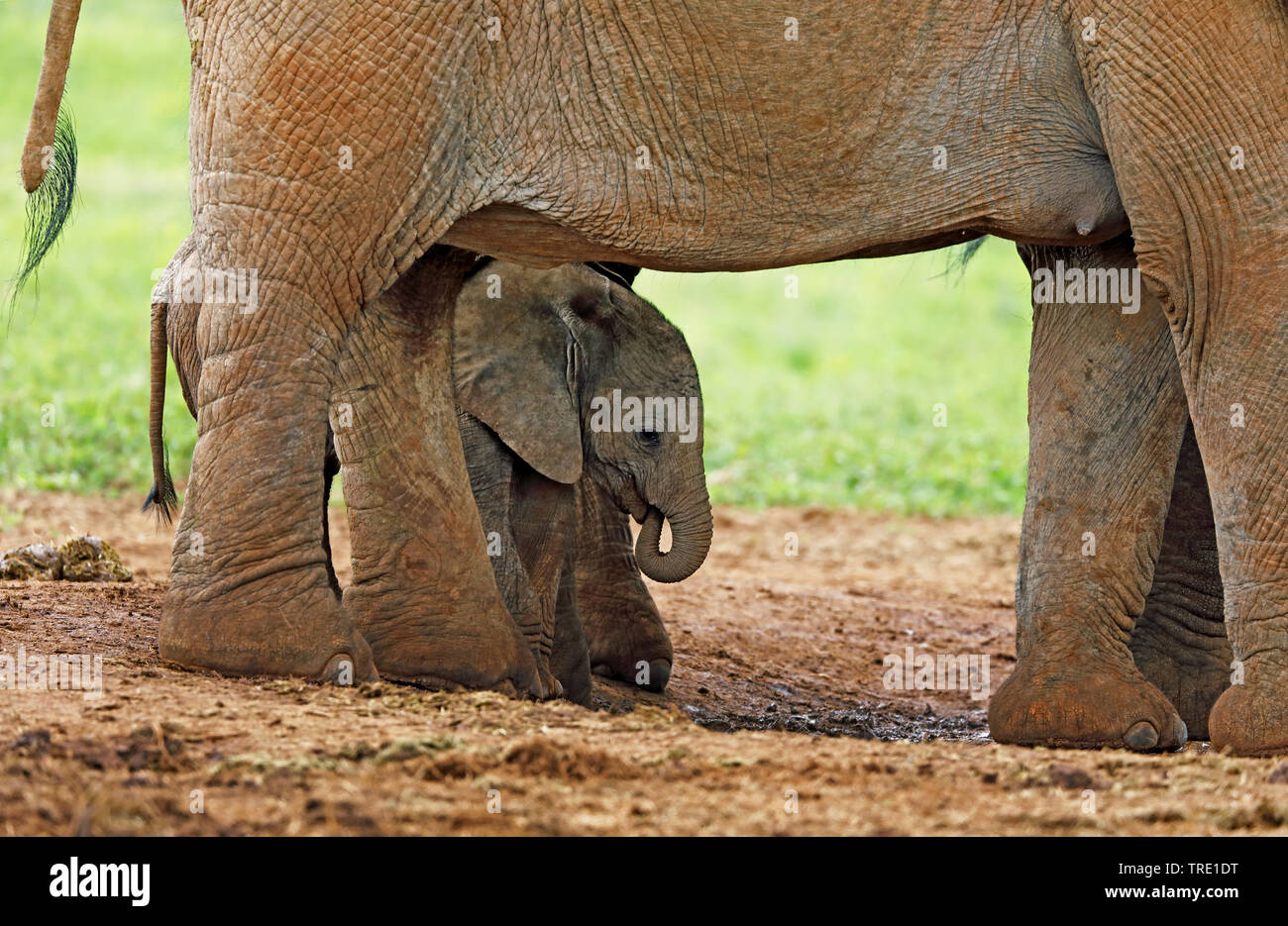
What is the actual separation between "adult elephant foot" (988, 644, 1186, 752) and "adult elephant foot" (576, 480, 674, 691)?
152 centimetres

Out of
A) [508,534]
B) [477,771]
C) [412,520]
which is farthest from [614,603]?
[477,771]

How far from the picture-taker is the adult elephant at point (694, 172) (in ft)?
16.1

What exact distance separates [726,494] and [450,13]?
282 inches

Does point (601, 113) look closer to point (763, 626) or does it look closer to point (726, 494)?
point (763, 626)

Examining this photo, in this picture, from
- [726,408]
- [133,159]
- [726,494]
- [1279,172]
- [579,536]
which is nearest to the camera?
[1279,172]

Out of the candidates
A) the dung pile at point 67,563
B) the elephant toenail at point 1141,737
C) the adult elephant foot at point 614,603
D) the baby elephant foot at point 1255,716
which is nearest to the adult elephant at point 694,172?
the baby elephant foot at point 1255,716

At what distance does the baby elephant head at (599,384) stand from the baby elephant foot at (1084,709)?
1.37m

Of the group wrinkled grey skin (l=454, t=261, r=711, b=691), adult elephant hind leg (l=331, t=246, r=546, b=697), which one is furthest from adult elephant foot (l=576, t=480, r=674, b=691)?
adult elephant hind leg (l=331, t=246, r=546, b=697)

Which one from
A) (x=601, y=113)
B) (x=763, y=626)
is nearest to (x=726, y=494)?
(x=763, y=626)

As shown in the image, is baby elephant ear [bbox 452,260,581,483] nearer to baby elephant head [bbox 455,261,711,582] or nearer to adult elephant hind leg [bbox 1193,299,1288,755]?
baby elephant head [bbox 455,261,711,582]

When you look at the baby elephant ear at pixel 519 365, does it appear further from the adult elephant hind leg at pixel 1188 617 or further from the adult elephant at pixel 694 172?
the adult elephant hind leg at pixel 1188 617

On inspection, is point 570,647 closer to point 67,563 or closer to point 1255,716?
point 67,563

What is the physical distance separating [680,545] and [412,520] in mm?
1223

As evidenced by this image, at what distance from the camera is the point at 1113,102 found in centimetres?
499
